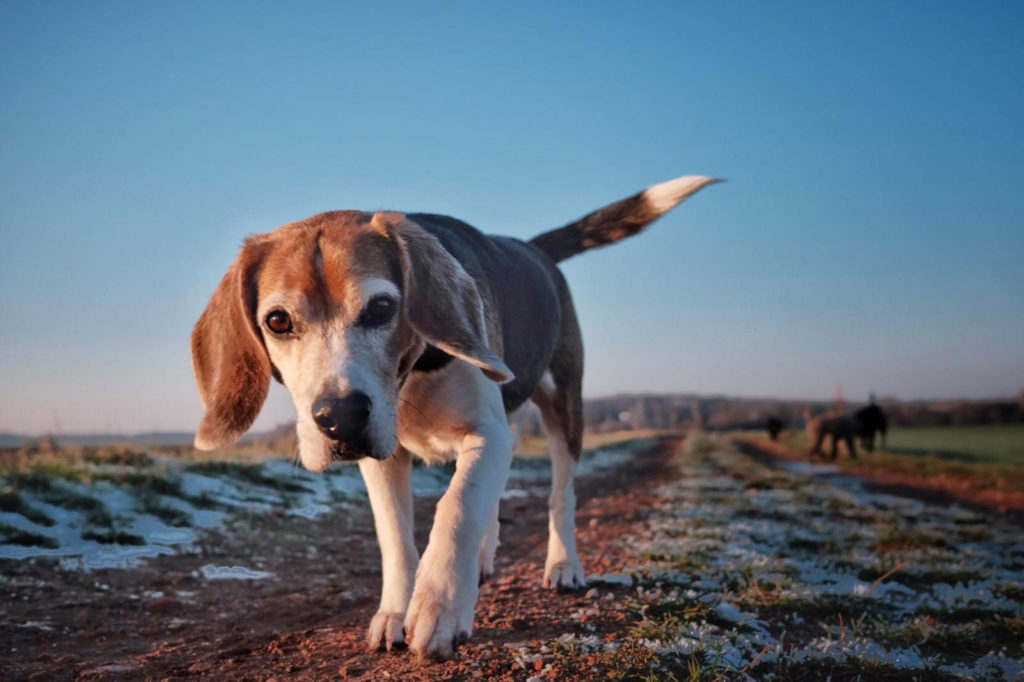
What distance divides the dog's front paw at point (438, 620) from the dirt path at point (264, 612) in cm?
65

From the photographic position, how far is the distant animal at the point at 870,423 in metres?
28.7

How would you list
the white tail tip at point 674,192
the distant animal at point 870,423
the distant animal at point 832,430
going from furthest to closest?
the distant animal at point 870,423
the distant animal at point 832,430
the white tail tip at point 674,192

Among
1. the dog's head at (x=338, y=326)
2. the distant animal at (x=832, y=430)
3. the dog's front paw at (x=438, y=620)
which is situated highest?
the dog's head at (x=338, y=326)

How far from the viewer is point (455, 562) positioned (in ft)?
10.4

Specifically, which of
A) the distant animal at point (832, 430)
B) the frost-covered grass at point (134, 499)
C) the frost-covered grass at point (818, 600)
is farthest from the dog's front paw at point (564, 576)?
the distant animal at point (832, 430)

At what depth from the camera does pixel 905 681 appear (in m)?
3.90

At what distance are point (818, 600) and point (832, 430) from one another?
23.9 meters

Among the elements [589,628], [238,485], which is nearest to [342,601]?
[589,628]

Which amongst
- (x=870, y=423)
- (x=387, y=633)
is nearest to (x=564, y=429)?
(x=387, y=633)

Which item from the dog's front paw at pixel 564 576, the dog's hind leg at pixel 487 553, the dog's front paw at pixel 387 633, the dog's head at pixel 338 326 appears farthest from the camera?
the dog's hind leg at pixel 487 553

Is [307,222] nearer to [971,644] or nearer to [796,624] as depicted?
[796,624]

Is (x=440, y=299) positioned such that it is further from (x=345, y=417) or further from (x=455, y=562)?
(x=455, y=562)

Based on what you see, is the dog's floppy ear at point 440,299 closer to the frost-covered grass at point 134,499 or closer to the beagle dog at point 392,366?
the beagle dog at point 392,366

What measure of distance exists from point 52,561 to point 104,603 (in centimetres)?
126
